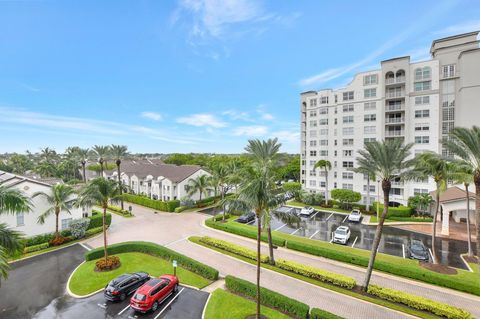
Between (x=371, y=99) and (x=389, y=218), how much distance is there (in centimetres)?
2299

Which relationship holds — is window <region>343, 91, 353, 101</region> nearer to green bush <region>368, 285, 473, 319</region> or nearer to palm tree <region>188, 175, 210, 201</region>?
palm tree <region>188, 175, 210, 201</region>

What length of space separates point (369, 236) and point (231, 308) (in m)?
22.5

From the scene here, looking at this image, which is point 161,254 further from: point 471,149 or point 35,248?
point 471,149

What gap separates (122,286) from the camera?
53.0ft

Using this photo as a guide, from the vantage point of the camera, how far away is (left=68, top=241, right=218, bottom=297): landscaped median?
18266 millimetres

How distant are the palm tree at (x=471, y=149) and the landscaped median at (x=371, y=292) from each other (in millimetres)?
4115

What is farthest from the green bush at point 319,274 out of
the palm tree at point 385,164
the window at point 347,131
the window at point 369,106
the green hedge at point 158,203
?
the window at point 369,106

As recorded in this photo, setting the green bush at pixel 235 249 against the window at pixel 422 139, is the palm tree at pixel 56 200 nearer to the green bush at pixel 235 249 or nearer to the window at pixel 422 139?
the green bush at pixel 235 249

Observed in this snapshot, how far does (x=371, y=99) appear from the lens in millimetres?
45375

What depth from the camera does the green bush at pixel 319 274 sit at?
56.7 ft

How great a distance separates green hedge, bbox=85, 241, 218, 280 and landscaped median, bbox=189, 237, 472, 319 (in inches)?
184

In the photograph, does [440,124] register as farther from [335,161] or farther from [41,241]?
[41,241]

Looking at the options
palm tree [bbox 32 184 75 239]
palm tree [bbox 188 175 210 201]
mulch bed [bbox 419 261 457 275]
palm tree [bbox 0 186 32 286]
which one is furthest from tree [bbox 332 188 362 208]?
palm tree [bbox 0 186 32 286]

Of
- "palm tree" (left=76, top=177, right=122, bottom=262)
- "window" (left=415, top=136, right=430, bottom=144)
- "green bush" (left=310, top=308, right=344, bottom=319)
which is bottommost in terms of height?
"green bush" (left=310, top=308, right=344, bottom=319)
